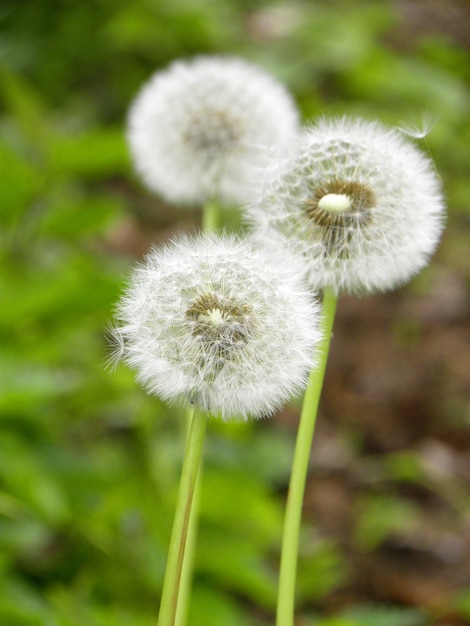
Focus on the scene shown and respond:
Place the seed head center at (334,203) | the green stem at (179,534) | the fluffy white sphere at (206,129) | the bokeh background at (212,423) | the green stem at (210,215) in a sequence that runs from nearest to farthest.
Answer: the green stem at (179,534)
the seed head center at (334,203)
the green stem at (210,215)
the fluffy white sphere at (206,129)
the bokeh background at (212,423)

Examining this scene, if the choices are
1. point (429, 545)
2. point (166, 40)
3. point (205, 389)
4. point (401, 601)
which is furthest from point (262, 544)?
point (166, 40)

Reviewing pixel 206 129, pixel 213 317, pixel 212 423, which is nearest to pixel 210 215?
pixel 206 129

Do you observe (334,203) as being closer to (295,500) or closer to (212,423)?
(295,500)

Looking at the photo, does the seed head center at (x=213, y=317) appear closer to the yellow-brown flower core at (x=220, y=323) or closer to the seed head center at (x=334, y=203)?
the yellow-brown flower core at (x=220, y=323)

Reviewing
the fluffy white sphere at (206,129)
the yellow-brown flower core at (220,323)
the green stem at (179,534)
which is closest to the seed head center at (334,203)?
the yellow-brown flower core at (220,323)

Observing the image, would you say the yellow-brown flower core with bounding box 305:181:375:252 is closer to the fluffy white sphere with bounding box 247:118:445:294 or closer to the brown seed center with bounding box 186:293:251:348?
the fluffy white sphere with bounding box 247:118:445:294

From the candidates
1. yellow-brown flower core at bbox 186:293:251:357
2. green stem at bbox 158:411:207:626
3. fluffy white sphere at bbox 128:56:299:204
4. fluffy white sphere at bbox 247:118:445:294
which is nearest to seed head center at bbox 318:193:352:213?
fluffy white sphere at bbox 247:118:445:294

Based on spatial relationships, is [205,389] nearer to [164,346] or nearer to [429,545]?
[164,346]
